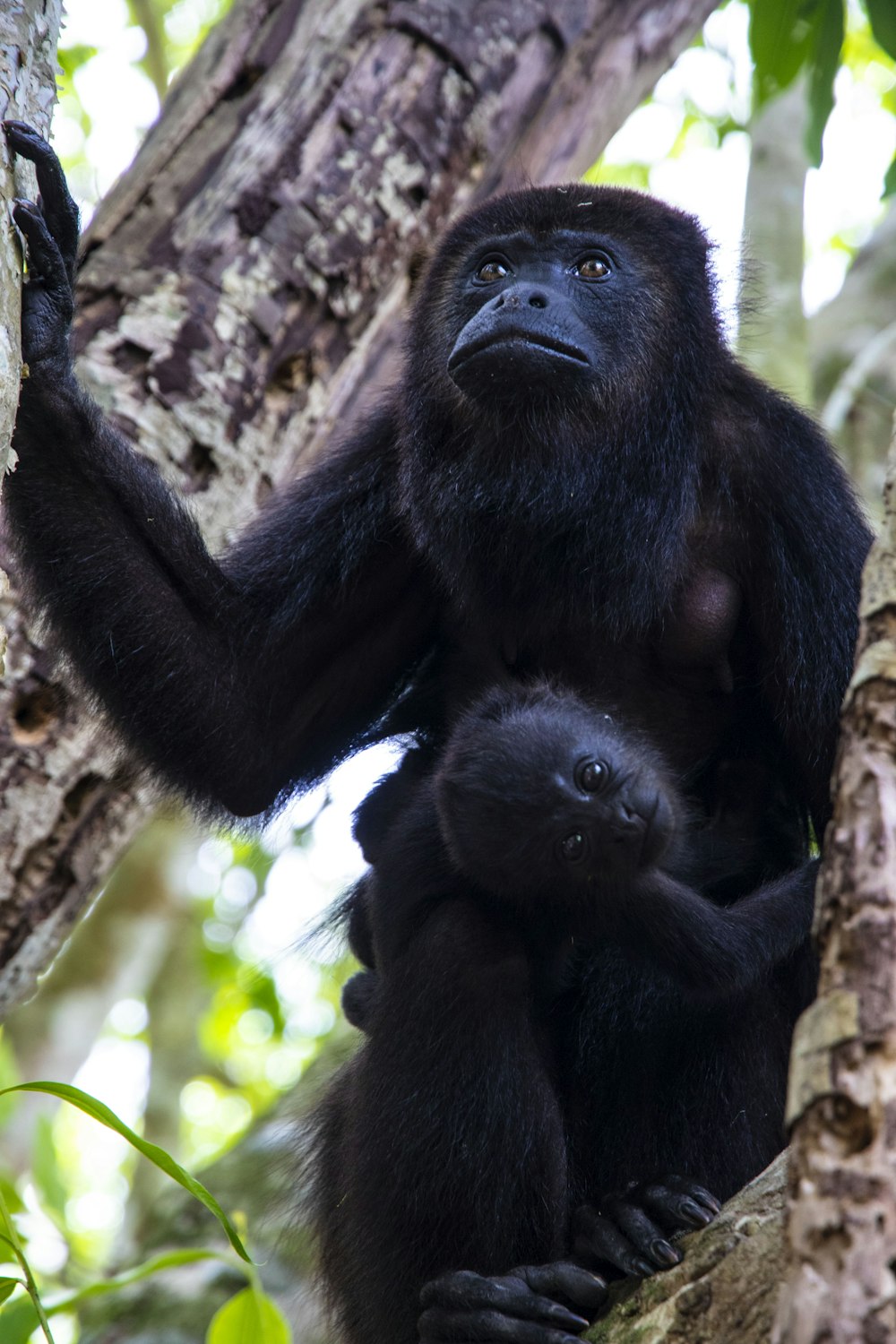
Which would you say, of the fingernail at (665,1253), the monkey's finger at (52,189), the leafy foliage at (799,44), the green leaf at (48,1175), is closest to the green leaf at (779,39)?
the leafy foliage at (799,44)

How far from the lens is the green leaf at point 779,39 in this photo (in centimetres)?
354

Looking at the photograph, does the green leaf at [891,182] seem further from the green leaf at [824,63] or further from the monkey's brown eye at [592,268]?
the monkey's brown eye at [592,268]

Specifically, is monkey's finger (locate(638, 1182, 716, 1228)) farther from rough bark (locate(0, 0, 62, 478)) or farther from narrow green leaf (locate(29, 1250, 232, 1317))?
rough bark (locate(0, 0, 62, 478))

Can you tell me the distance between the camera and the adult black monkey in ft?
9.20

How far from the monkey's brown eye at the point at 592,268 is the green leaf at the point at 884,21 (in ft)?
3.28

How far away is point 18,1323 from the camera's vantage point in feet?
7.93

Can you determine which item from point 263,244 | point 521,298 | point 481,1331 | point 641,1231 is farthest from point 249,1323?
point 263,244

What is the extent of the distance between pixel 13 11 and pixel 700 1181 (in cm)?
234

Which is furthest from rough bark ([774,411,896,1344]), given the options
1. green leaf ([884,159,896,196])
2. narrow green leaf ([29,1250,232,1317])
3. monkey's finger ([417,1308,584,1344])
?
green leaf ([884,159,896,196])

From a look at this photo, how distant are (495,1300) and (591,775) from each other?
3.04 ft

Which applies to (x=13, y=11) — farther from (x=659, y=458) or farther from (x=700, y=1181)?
(x=700, y=1181)

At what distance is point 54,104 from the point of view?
2328 millimetres

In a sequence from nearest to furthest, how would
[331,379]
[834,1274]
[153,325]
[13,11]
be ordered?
[834,1274]
[13,11]
[153,325]
[331,379]

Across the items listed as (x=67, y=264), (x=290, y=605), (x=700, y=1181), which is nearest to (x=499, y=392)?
(x=290, y=605)
